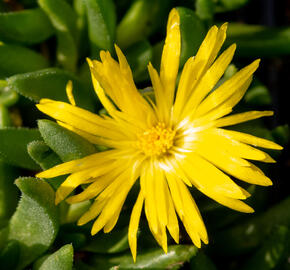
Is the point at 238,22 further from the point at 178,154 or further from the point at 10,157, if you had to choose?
the point at 10,157

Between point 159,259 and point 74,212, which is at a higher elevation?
point 74,212

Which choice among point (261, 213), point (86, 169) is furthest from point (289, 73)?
point (86, 169)

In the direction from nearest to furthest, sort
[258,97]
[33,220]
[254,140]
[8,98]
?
1. [254,140]
2. [33,220]
3. [8,98]
4. [258,97]

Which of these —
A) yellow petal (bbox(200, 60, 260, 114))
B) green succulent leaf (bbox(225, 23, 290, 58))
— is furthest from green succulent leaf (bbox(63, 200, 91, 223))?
green succulent leaf (bbox(225, 23, 290, 58))

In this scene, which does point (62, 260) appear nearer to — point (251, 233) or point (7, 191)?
point (7, 191)

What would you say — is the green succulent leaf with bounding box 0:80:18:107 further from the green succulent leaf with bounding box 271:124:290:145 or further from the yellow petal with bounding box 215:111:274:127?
the green succulent leaf with bounding box 271:124:290:145

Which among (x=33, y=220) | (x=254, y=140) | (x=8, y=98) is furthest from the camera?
(x=8, y=98)

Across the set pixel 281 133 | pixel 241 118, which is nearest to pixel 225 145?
pixel 241 118
